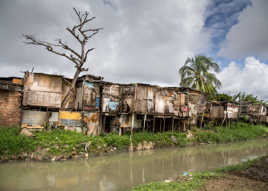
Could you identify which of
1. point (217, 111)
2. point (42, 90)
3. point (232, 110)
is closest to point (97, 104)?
point (42, 90)

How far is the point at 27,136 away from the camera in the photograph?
11.3 meters

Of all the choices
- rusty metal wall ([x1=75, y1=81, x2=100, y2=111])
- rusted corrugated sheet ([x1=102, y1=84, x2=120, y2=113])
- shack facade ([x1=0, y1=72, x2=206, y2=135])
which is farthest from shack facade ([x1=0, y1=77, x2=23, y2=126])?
rusted corrugated sheet ([x1=102, y1=84, x2=120, y2=113])

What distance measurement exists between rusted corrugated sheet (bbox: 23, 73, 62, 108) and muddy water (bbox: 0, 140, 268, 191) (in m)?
4.74

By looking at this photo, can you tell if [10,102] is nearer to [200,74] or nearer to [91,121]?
[91,121]

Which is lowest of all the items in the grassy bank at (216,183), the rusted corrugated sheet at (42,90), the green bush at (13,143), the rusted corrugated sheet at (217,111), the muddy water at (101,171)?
the muddy water at (101,171)

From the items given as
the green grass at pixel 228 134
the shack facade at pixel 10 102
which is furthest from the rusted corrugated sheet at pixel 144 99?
the shack facade at pixel 10 102

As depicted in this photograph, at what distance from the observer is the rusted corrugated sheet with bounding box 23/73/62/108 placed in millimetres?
13266

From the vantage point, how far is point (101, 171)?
9.55 m

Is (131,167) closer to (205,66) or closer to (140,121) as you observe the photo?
(140,121)

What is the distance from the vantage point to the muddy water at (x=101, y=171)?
7671 millimetres

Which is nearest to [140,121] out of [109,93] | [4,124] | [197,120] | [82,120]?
[109,93]

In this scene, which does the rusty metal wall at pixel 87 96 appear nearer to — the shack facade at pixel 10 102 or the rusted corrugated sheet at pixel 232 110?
the shack facade at pixel 10 102

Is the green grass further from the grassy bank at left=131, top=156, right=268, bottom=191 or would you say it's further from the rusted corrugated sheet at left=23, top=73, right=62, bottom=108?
the rusted corrugated sheet at left=23, top=73, right=62, bottom=108

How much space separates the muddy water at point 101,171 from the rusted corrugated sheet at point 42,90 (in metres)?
4.74
